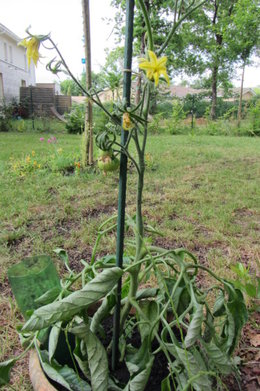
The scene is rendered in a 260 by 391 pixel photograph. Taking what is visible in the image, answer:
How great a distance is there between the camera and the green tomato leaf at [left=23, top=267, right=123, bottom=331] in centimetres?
65

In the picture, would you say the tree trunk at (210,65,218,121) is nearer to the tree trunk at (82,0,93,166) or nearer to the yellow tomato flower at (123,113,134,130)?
the tree trunk at (82,0,93,166)

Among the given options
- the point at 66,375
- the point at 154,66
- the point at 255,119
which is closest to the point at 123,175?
the point at 154,66

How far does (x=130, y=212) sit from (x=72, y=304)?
201 centimetres

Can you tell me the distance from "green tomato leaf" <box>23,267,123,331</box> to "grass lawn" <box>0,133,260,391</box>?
656 mm

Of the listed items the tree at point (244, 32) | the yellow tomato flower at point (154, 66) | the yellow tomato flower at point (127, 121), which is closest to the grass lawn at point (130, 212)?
the yellow tomato flower at point (127, 121)

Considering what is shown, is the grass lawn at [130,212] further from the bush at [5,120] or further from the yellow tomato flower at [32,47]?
the bush at [5,120]

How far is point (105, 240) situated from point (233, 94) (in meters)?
19.0

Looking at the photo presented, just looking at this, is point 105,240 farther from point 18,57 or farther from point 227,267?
point 18,57

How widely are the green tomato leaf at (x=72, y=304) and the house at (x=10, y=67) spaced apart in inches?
494

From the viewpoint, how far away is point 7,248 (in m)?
2.06

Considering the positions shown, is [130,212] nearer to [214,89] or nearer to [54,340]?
[54,340]

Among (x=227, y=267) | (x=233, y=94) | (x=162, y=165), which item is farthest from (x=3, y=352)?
(x=233, y=94)

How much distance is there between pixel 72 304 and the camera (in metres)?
0.67

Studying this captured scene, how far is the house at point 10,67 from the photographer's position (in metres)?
12.6
